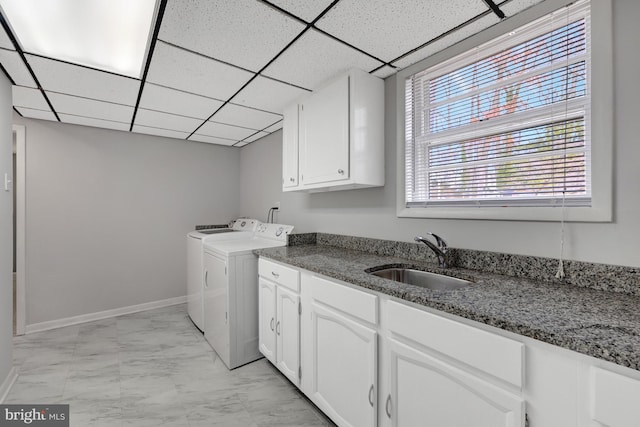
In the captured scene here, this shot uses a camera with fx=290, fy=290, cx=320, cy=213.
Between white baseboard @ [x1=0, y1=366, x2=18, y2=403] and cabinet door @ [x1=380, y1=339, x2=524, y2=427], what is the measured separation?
2399 mm

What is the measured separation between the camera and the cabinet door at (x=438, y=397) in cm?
90

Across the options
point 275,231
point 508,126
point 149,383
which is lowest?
point 149,383

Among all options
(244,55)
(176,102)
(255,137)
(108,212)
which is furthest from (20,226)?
(244,55)

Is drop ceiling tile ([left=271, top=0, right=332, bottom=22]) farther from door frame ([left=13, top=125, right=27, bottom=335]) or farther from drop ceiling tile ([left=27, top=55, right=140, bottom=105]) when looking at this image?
door frame ([left=13, top=125, right=27, bottom=335])

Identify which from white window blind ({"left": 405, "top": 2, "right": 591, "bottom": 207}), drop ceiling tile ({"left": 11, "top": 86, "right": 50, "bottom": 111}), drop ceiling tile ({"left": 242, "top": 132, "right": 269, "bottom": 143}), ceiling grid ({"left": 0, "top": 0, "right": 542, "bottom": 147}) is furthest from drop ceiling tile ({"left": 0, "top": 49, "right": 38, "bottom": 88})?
white window blind ({"left": 405, "top": 2, "right": 591, "bottom": 207})

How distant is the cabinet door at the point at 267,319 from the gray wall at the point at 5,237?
5.43 ft

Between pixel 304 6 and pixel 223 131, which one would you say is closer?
pixel 304 6

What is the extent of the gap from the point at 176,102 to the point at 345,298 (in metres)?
2.16

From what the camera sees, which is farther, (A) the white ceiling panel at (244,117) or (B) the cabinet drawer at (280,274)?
(A) the white ceiling panel at (244,117)

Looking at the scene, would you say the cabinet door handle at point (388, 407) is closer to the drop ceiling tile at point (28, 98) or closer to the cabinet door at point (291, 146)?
the cabinet door at point (291, 146)

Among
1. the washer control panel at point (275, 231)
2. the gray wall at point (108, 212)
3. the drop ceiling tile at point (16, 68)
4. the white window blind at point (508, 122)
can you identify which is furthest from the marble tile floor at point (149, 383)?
the drop ceiling tile at point (16, 68)

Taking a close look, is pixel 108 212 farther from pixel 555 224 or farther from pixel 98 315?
pixel 555 224

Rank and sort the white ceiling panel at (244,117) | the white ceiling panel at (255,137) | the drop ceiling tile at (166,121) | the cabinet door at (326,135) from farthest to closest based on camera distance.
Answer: the white ceiling panel at (255,137) → the drop ceiling tile at (166,121) → the white ceiling panel at (244,117) → the cabinet door at (326,135)

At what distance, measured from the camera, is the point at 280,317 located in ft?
6.59
